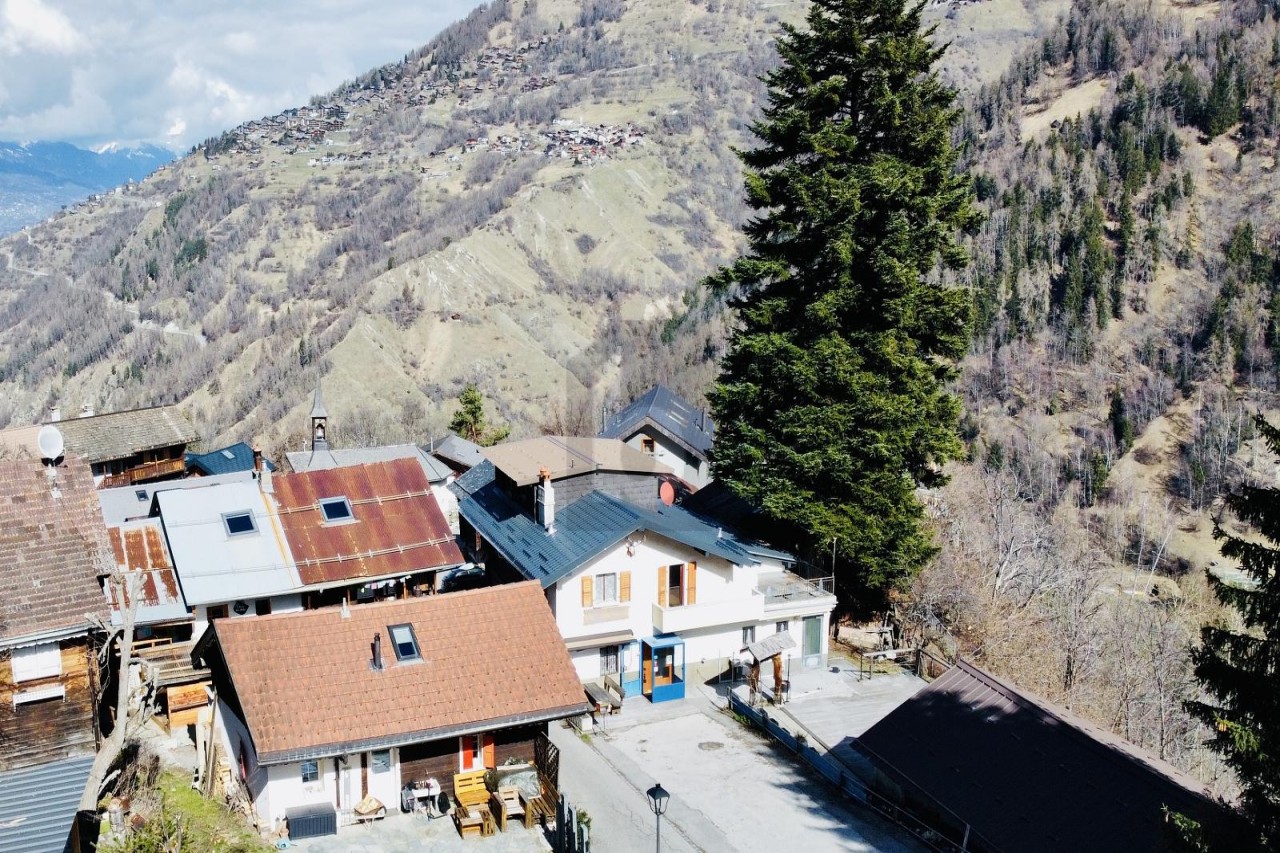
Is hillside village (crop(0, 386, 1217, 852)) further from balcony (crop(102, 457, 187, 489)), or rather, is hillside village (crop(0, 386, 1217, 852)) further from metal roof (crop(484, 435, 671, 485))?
balcony (crop(102, 457, 187, 489))

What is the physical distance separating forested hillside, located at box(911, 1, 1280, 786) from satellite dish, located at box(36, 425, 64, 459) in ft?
121

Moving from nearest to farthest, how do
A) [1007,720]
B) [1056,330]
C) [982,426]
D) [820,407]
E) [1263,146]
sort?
[1007,720], [820,407], [982,426], [1056,330], [1263,146]

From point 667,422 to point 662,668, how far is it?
101ft

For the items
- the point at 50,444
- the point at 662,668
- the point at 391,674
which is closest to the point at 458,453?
the point at 662,668

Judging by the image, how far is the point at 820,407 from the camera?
32.2m

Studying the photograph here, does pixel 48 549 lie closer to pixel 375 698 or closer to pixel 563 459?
pixel 375 698

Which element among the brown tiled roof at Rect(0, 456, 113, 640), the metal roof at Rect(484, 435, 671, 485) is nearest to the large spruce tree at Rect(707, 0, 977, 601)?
the metal roof at Rect(484, 435, 671, 485)

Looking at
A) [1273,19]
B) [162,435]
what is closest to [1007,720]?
[162,435]

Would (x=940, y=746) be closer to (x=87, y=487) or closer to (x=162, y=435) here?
(x=87, y=487)

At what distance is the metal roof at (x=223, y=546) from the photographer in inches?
1076

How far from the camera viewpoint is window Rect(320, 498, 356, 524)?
29.8 m

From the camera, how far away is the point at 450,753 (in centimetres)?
2202

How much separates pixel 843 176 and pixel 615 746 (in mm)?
19296

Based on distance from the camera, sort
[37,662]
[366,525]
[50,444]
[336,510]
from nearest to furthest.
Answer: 1. [37,662]
2. [50,444]
3. [366,525]
4. [336,510]
